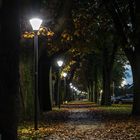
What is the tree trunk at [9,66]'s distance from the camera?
8.02 meters

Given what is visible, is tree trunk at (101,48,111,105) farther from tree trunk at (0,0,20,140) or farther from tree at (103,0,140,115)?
tree trunk at (0,0,20,140)

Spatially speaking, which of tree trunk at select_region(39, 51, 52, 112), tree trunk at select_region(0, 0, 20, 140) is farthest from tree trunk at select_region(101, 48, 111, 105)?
tree trunk at select_region(0, 0, 20, 140)

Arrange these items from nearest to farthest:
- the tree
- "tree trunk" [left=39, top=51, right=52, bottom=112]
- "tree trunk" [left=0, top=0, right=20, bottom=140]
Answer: "tree trunk" [left=0, top=0, right=20, bottom=140] < the tree < "tree trunk" [left=39, top=51, right=52, bottom=112]

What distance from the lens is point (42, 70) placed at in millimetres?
41375

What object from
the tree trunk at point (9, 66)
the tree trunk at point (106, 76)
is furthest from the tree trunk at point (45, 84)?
the tree trunk at point (9, 66)

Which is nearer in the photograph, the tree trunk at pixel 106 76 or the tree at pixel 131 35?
the tree at pixel 131 35

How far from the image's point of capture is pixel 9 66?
323 inches

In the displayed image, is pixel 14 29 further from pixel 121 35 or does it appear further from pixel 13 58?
pixel 121 35

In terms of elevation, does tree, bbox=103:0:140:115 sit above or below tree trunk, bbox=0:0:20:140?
above

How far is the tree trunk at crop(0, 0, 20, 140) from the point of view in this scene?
8023 millimetres

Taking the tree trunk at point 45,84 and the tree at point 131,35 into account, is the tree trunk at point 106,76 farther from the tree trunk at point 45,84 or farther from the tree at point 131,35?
the tree at point 131,35

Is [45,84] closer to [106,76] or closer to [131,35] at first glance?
[106,76]

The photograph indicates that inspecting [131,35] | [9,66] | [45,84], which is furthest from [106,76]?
[9,66]

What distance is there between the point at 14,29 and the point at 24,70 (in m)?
17.5
